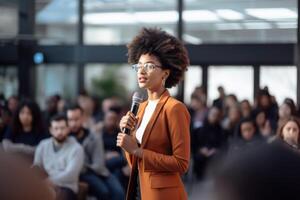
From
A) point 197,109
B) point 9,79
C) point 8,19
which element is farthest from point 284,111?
point 9,79

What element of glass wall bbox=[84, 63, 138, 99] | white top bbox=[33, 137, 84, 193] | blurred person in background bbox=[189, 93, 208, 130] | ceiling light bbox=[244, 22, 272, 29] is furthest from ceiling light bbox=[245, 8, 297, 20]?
white top bbox=[33, 137, 84, 193]

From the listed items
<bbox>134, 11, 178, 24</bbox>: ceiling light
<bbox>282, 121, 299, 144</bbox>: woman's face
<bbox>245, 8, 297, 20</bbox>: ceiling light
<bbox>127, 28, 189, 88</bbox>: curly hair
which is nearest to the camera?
<bbox>127, 28, 189, 88</bbox>: curly hair

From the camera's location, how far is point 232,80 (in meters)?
12.3

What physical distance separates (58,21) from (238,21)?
3.50 metres

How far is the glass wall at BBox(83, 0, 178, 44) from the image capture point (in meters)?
12.9

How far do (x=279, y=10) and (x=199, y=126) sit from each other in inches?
118

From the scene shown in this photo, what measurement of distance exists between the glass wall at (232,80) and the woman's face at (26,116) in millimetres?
5100

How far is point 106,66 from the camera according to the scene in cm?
1331

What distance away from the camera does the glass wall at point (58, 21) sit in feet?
44.1

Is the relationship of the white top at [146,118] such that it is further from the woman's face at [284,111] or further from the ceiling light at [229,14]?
the ceiling light at [229,14]

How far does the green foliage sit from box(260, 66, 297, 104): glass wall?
264cm

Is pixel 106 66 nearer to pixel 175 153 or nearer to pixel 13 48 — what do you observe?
pixel 13 48

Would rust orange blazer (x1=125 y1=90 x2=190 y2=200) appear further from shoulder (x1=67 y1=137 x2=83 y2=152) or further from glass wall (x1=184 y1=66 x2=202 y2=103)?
glass wall (x1=184 y1=66 x2=202 y2=103)

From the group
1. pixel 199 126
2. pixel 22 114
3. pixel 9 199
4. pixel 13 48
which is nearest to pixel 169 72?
pixel 9 199
